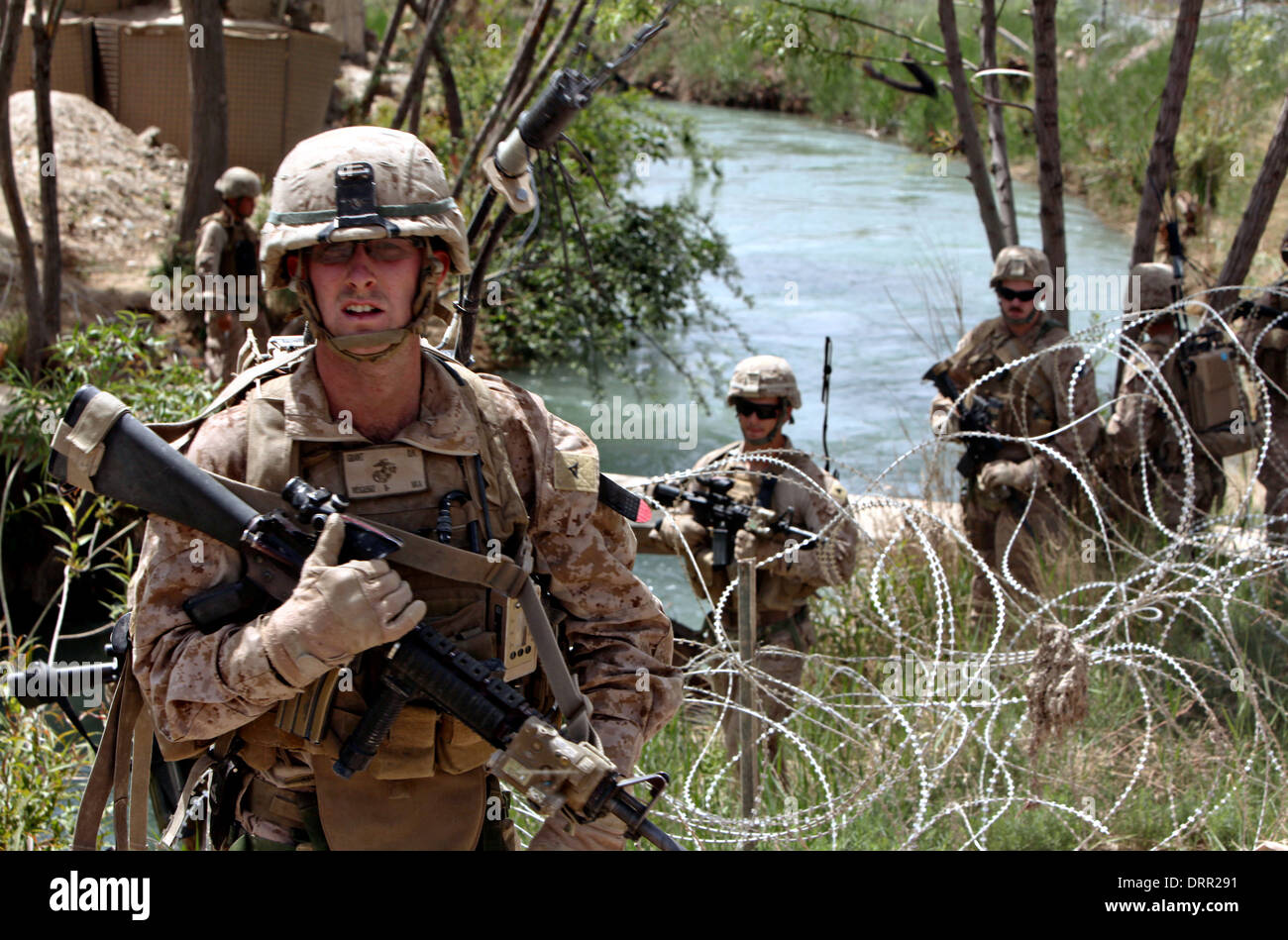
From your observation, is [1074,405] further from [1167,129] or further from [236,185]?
[236,185]

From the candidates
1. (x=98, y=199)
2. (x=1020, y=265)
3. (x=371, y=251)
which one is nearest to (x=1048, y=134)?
(x=1020, y=265)

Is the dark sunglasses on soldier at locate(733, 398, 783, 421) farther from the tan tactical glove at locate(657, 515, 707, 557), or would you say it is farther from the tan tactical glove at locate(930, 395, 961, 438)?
the tan tactical glove at locate(930, 395, 961, 438)

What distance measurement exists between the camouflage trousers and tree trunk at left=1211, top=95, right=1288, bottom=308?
176cm

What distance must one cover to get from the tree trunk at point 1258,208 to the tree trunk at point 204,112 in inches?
241

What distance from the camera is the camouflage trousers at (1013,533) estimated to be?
243 inches

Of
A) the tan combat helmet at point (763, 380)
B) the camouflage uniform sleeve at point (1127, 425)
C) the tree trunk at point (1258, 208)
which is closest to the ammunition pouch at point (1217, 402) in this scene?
the camouflage uniform sleeve at point (1127, 425)

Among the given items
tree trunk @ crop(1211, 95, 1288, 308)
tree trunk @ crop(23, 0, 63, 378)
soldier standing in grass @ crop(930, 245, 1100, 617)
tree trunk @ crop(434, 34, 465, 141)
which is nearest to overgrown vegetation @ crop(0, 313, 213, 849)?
tree trunk @ crop(23, 0, 63, 378)

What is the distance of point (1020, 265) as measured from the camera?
6207 millimetres

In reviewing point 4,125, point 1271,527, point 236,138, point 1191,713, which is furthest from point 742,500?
point 236,138

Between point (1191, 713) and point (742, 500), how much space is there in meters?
1.91

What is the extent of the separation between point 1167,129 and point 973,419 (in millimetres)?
2342

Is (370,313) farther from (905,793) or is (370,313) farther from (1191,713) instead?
(1191,713)

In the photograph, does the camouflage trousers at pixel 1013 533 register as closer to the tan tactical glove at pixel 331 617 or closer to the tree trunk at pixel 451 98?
the tan tactical glove at pixel 331 617

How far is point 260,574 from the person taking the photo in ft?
6.93
